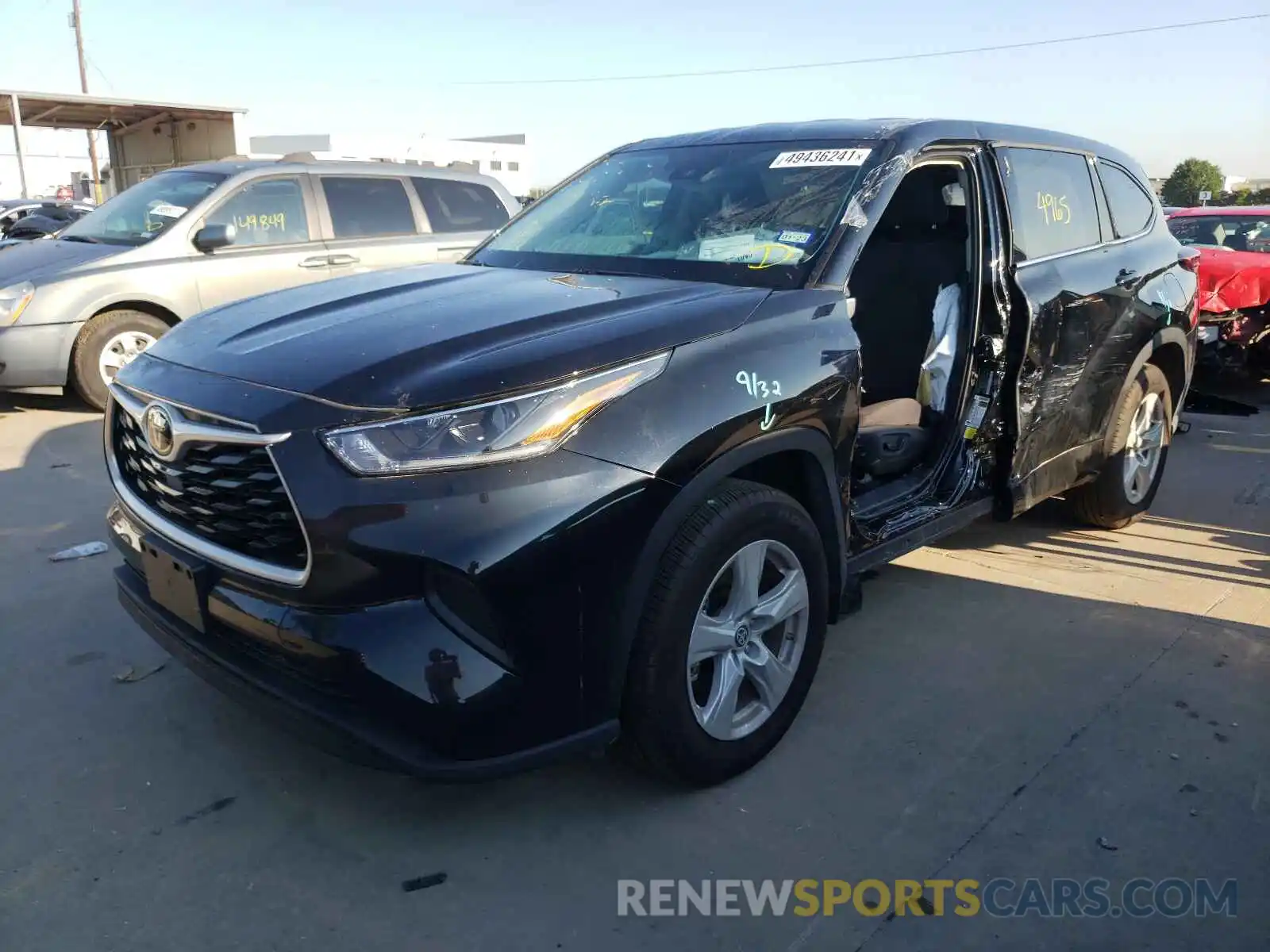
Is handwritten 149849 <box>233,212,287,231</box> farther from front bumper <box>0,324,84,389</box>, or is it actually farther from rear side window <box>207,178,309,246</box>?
front bumper <box>0,324,84,389</box>

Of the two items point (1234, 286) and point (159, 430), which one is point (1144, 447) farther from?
point (159, 430)

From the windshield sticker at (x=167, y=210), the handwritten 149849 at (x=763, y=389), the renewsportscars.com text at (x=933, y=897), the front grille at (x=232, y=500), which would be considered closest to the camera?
the front grille at (x=232, y=500)

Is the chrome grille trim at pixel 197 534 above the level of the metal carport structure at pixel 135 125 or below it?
below

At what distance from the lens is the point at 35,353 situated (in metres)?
A: 6.71

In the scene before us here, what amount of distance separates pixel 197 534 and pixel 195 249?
546 cm

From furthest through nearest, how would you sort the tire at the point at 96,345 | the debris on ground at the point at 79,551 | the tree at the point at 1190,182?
1. the tree at the point at 1190,182
2. the tire at the point at 96,345
3. the debris on ground at the point at 79,551

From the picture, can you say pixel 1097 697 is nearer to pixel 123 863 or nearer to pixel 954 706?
pixel 954 706

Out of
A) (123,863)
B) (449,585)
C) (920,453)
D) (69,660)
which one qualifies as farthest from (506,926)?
(920,453)

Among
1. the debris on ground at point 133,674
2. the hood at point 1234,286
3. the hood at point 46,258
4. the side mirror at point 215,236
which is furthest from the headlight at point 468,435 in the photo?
the hood at point 1234,286

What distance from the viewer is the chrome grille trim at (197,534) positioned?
223cm

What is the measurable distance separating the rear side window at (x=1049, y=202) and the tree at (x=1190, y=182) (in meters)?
43.3

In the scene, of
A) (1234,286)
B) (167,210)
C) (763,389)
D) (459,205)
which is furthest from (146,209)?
(1234,286)

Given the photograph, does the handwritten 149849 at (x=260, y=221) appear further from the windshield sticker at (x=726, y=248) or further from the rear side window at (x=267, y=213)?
the windshield sticker at (x=726, y=248)

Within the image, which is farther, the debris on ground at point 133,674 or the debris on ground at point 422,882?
the debris on ground at point 133,674
